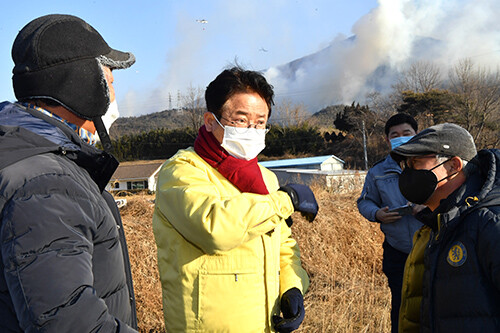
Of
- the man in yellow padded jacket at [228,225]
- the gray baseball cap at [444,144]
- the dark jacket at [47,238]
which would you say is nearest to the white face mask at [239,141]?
the man in yellow padded jacket at [228,225]

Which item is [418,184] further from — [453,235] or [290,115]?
[290,115]

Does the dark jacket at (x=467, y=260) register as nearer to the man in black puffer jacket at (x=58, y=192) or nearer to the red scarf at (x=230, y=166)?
the red scarf at (x=230, y=166)

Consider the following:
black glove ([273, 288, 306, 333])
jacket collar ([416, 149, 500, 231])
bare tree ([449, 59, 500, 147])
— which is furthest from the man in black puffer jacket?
bare tree ([449, 59, 500, 147])

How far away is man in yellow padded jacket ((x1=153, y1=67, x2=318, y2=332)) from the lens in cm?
188

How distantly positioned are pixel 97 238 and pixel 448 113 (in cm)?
3997

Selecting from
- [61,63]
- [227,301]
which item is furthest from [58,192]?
[227,301]

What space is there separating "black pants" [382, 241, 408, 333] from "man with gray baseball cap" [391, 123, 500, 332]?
1.35 m

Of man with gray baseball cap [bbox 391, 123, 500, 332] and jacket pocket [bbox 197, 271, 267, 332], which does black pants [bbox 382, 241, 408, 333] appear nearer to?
man with gray baseball cap [bbox 391, 123, 500, 332]

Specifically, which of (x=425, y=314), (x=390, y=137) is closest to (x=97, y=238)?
(x=425, y=314)

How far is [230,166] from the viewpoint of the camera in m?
2.23

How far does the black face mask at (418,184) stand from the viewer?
2078 millimetres

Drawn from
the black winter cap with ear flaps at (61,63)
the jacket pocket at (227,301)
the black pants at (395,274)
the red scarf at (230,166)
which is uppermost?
the black winter cap with ear flaps at (61,63)

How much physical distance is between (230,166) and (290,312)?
0.86m

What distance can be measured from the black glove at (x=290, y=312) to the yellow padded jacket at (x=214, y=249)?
0.20 feet
